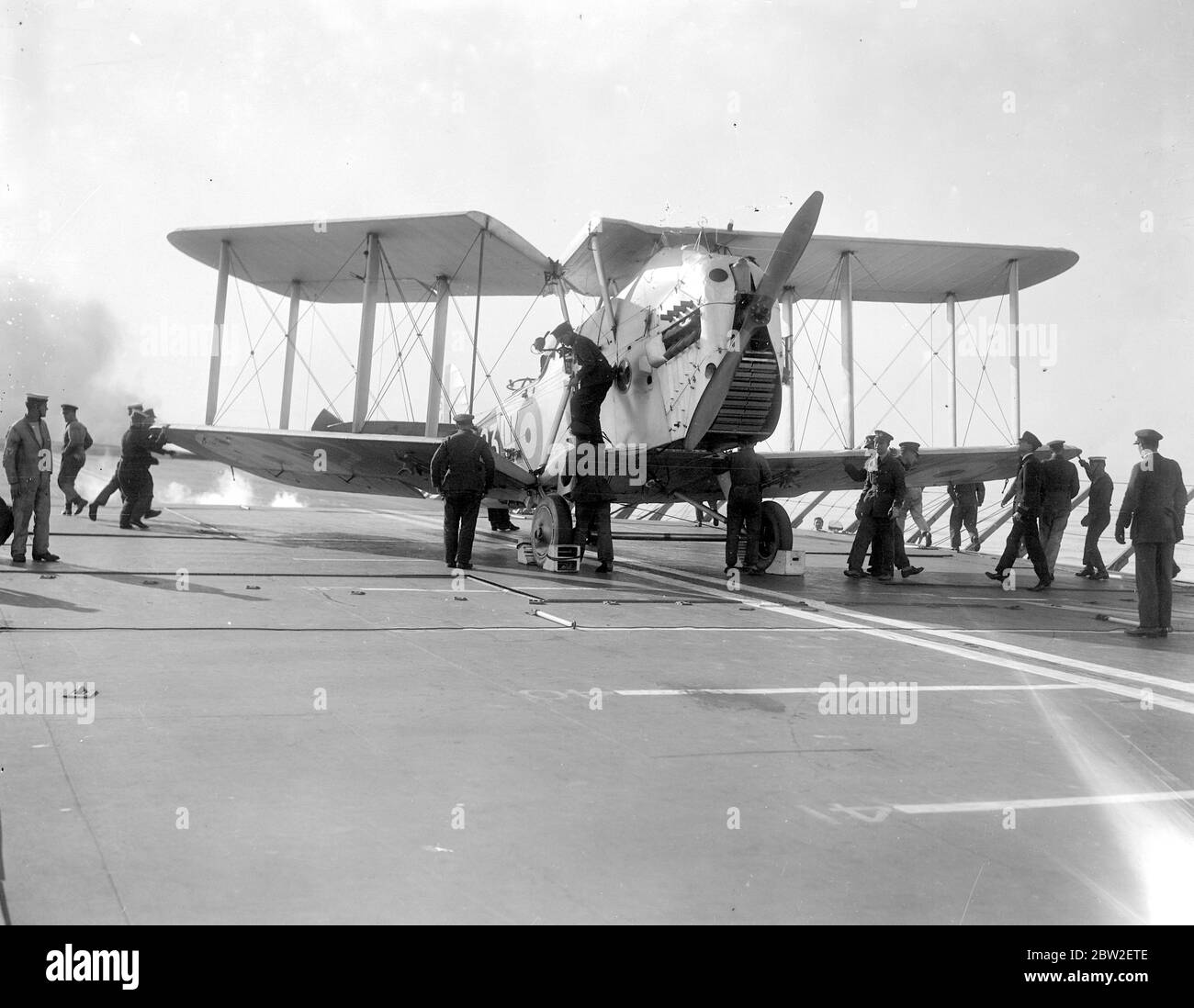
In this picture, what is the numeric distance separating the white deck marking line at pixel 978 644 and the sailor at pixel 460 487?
3.47 metres

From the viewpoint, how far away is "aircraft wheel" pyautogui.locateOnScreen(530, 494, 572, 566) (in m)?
12.6

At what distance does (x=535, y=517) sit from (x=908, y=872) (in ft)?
33.8

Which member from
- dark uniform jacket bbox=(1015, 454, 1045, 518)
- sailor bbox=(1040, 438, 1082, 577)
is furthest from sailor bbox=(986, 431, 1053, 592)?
sailor bbox=(1040, 438, 1082, 577)

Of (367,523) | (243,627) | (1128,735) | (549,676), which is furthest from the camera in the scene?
(367,523)

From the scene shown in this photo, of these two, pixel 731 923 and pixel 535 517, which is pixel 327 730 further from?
pixel 535 517

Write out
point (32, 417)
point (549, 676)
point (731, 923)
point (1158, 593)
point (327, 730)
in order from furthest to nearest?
point (32, 417)
point (1158, 593)
point (549, 676)
point (327, 730)
point (731, 923)

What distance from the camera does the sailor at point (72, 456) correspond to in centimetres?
1834

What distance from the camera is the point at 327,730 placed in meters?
4.51

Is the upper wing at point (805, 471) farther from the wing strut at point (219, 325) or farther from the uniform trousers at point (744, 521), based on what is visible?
the wing strut at point (219, 325)

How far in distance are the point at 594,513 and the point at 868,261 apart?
7.54m

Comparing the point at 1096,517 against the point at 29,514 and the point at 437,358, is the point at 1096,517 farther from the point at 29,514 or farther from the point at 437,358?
the point at 29,514

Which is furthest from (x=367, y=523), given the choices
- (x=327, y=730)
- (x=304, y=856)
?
(x=304, y=856)

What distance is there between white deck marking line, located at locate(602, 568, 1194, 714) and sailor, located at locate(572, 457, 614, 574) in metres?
2.32

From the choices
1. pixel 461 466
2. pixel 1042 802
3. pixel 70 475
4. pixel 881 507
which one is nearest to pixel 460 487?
pixel 461 466
